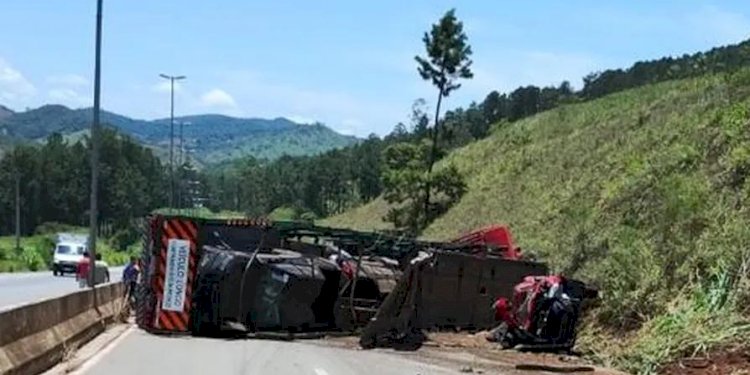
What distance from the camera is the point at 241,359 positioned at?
1844 cm

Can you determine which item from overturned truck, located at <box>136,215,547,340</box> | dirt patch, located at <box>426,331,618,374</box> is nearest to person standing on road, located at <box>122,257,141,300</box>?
overturned truck, located at <box>136,215,547,340</box>

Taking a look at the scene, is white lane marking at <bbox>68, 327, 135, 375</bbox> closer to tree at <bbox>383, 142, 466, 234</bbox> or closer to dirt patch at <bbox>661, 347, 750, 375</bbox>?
dirt patch at <bbox>661, 347, 750, 375</bbox>

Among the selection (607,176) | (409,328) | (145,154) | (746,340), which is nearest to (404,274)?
(409,328)

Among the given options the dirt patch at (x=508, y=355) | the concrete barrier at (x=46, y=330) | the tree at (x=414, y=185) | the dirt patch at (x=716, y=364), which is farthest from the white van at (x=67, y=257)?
the dirt patch at (x=716, y=364)

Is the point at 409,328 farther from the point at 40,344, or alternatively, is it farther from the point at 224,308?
the point at 40,344

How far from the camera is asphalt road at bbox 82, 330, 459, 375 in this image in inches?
655

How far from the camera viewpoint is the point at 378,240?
2712cm

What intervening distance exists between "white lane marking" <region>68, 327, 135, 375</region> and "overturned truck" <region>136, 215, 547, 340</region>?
4.01 ft

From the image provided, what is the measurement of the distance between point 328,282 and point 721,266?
850 centimetres

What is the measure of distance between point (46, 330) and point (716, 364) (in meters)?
9.59

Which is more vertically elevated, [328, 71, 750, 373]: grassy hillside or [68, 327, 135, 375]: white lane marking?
[328, 71, 750, 373]: grassy hillside

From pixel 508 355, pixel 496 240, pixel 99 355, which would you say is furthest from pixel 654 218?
pixel 99 355

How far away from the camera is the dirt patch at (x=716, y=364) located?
15.7m

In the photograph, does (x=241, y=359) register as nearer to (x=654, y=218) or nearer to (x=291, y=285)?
(x=291, y=285)
